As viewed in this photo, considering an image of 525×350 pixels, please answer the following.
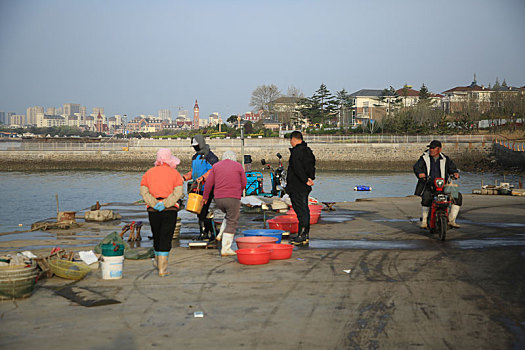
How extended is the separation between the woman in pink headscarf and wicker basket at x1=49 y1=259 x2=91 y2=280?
0.96 metres

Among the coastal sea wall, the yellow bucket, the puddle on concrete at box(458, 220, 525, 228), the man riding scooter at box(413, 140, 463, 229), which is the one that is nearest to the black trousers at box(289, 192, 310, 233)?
the yellow bucket

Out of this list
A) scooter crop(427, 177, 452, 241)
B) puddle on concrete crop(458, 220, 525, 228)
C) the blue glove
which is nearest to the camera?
the blue glove

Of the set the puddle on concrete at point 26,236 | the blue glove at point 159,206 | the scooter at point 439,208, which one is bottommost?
the puddle on concrete at point 26,236

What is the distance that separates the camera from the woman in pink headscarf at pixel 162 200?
7445mm

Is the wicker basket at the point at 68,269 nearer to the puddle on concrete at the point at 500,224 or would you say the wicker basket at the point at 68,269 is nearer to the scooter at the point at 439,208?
the scooter at the point at 439,208

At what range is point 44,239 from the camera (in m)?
11.9

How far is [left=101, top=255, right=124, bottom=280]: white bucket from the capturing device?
23.9 ft

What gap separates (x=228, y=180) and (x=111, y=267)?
2283 mm

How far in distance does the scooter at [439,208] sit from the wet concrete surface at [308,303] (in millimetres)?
311

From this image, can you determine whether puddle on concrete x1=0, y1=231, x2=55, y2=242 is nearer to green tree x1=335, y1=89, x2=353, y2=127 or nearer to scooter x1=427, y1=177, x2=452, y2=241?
scooter x1=427, y1=177, x2=452, y2=241

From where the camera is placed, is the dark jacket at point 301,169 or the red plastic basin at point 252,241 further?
the dark jacket at point 301,169

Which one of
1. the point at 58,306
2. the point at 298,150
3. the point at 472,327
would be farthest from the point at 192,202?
the point at 472,327

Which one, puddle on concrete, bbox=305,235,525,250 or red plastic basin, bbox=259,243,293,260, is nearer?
red plastic basin, bbox=259,243,293,260

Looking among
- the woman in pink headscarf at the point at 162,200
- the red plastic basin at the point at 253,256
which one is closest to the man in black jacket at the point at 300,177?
the red plastic basin at the point at 253,256
